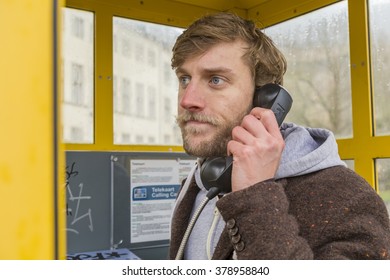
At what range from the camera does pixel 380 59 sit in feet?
5.53

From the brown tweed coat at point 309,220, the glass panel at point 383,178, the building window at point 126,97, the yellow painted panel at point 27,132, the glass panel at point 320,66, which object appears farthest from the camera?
the building window at point 126,97

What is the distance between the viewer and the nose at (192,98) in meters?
1.14

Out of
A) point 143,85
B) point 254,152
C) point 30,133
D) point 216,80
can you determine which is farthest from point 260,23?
point 30,133

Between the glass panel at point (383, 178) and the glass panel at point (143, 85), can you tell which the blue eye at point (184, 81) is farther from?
Answer: the glass panel at point (383, 178)

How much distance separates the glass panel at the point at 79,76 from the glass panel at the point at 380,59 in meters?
1.14

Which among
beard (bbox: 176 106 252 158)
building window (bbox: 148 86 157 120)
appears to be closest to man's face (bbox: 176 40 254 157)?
beard (bbox: 176 106 252 158)

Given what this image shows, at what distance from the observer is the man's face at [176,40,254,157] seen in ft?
3.77

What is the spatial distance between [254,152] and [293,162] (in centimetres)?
16

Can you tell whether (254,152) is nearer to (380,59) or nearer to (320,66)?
(380,59)

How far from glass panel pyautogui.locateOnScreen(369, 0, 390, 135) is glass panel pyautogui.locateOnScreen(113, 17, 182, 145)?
34.0 inches

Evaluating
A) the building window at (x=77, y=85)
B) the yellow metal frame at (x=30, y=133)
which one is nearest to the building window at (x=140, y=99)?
the building window at (x=77, y=85)

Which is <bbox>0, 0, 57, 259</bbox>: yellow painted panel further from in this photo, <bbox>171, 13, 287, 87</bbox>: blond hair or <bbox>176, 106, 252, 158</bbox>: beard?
<bbox>171, 13, 287, 87</bbox>: blond hair

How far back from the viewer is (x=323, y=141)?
111 cm

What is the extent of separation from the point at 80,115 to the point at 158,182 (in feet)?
1.51
